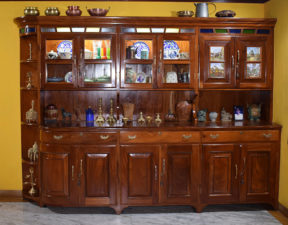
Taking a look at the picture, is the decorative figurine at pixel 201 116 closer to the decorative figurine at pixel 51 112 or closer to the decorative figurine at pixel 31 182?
the decorative figurine at pixel 51 112

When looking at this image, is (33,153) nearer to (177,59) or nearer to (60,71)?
(60,71)

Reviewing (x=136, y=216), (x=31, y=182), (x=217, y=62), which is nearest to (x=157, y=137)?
(x=136, y=216)

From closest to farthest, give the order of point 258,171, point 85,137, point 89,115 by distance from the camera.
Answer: point 85,137 < point 258,171 < point 89,115

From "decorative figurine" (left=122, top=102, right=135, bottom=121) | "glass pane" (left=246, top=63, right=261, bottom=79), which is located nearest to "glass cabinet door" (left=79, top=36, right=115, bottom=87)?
"decorative figurine" (left=122, top=102, right=135, bottom=121)

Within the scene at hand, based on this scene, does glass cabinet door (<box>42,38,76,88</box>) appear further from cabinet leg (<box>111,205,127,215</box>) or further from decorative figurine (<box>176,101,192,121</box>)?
cabinet leg (<box>111,205,127,215</box>)

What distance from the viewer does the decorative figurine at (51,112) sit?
4.27 m

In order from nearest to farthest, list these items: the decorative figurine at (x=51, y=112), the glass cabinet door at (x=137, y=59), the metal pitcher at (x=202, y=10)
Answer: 1. the glass cabinet door at (x=137, y=59)
2. the metal pitcher at (x=202, y=10)
3. the decorative figurine at (x=51, y=112)

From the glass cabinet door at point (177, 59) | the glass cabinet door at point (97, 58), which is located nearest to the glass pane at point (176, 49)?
the glass cabinet door at point (177, 59)

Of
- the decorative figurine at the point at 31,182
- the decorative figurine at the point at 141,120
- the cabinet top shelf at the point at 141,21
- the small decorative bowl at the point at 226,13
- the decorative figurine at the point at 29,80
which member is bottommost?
the decorative figurine at the point at 31,182

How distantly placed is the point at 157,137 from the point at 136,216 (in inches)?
35.2

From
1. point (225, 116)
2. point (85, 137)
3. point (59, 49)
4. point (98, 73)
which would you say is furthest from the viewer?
point (225, 116)

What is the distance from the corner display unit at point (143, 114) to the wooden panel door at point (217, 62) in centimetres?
1

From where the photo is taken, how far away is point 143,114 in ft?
14.6

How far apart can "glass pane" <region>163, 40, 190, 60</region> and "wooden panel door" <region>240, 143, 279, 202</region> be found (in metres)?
1.28
